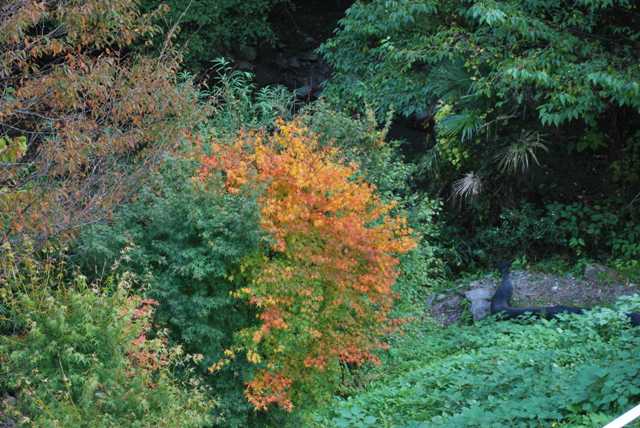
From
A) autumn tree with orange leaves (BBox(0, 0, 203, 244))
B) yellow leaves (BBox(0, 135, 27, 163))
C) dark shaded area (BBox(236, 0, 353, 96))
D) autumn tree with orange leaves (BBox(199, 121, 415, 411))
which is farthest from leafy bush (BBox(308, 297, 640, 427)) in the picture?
dark shaded area (BBox(236, 0, 353, 96))

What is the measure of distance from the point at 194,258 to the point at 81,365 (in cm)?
163

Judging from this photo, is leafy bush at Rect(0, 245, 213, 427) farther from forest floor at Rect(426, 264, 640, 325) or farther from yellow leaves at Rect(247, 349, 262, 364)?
forest floor at Rect(426, 264, 640, 325)

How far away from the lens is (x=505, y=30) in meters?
11.2

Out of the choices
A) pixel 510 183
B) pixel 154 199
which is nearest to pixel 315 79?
pixel 510 183

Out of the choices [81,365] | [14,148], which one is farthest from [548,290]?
[14,148]

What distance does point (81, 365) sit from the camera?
225 inches

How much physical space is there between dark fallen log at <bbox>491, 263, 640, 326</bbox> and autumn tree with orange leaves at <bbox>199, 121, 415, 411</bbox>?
2.81 metres

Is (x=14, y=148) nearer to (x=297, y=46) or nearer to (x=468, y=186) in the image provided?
(x=468, y=186)

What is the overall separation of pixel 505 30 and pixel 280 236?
5574mm

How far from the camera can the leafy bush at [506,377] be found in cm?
558

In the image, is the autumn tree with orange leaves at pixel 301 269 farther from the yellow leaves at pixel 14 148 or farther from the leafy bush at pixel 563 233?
the leafy bush at pixel 563 233

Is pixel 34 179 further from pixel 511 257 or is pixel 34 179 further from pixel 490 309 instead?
pixel 511 257

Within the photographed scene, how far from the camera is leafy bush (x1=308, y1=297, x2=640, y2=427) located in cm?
558

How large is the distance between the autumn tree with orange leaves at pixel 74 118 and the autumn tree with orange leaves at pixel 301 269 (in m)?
0.72
